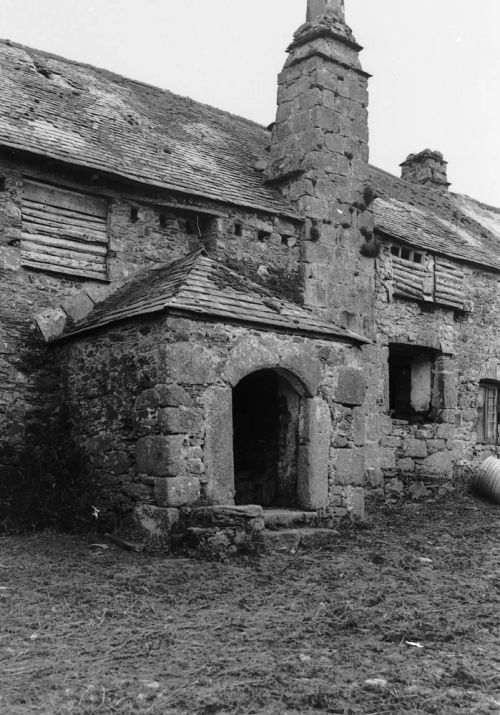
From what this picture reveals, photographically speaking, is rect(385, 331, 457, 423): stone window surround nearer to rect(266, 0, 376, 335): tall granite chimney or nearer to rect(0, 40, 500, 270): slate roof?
rect(0, 40, 500, 270): slate roof

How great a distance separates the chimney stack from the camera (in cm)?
2017

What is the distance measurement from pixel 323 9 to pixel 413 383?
6.74 m

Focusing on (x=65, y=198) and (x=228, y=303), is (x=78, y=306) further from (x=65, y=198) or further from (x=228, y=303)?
(x=228, y=303)

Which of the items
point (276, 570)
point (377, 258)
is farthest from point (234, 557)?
point (377, 258)

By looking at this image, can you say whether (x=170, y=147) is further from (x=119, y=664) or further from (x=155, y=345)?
(x=119, y=664)

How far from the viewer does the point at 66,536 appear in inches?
326

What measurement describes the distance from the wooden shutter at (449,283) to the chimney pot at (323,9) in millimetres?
4629

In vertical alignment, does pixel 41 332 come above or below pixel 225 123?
below

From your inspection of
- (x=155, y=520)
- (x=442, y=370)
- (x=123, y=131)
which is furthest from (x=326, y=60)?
(x=155, y=520)

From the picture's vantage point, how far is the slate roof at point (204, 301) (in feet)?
27.6

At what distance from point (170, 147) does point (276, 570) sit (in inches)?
289

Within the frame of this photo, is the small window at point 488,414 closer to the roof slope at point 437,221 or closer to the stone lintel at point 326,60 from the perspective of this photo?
the roof slope at point 437,221

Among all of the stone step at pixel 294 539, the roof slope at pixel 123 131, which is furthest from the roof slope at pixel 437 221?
the stone step at pixel 294 539

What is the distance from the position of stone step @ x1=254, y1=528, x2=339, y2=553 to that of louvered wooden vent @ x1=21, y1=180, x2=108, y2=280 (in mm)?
4145
